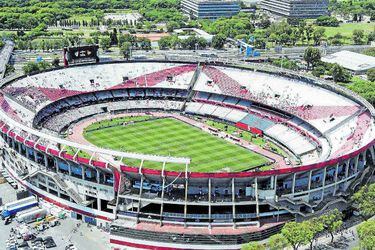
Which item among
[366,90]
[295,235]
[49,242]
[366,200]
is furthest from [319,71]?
[49,242]

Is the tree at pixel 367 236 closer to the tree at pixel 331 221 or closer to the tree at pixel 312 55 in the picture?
the tree at pixel 331 221

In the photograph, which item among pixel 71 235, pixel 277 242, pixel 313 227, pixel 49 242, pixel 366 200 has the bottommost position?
pixel 71 235

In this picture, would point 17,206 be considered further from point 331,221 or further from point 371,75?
point 371,75

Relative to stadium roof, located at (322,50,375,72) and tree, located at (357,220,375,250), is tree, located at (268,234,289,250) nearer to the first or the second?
tree, located at (357,220,375,250)

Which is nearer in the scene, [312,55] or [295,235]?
[295,235]

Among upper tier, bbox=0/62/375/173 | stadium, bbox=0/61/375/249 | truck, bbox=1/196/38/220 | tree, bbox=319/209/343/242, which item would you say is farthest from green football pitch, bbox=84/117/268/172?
tree, bbox=319/209/343/242

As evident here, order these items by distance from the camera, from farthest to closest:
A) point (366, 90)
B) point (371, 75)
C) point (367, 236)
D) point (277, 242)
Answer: point (371, 75) → point (366, 90) → point (277, 242) → point (367, 236)

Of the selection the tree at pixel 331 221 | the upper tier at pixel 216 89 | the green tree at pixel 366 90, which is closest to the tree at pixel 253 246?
the tree at pixel 331 221

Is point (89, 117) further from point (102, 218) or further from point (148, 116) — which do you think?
point (102, 218)

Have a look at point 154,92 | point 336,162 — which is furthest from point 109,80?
point 336,162
